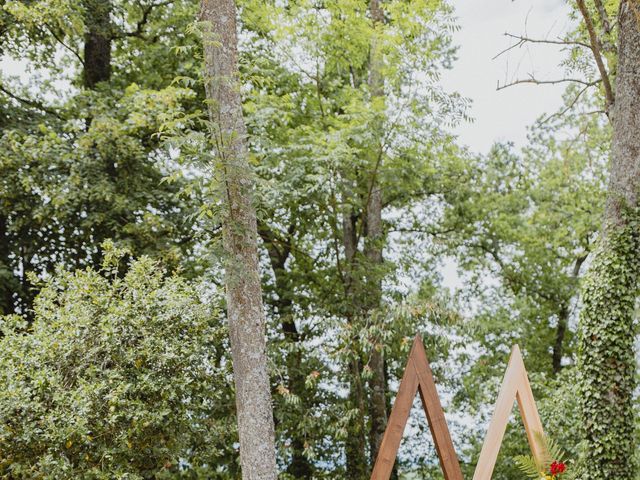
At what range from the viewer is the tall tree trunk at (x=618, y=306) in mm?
5766

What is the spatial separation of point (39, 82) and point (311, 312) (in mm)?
5096

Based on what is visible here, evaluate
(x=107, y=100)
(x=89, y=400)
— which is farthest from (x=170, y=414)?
(x=107, y=100)

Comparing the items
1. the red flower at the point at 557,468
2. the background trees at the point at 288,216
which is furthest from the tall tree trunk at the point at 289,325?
the red flower at the point at 557,468

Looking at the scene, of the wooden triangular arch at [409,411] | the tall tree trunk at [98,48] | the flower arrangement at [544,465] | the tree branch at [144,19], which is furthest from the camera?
the tree branch at [144,19]

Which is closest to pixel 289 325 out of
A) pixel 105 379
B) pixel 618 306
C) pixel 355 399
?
pixel 355 399

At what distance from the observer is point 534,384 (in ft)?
28.5

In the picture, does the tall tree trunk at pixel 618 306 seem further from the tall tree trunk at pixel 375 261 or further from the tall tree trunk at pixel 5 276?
the tall tree trunk at pixel 5 276

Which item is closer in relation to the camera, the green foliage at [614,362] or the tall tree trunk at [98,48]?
the green foliage at [614,362]

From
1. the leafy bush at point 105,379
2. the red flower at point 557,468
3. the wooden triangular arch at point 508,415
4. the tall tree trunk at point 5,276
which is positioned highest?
the tall tree trunk at point 5,276

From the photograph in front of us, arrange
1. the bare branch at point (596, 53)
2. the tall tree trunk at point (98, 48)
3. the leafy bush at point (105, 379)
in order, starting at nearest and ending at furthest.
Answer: the leafy bush at point (105, 379) → the bare branch at point (596, 53) → the tall tree trunk at point (98, 48)

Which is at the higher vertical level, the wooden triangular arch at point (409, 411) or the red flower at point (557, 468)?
the wooden triangular arch at point (409, 411)

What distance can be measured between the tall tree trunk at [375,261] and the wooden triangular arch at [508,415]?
1941 mm

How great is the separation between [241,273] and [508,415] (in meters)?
2.45

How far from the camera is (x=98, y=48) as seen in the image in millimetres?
8930
